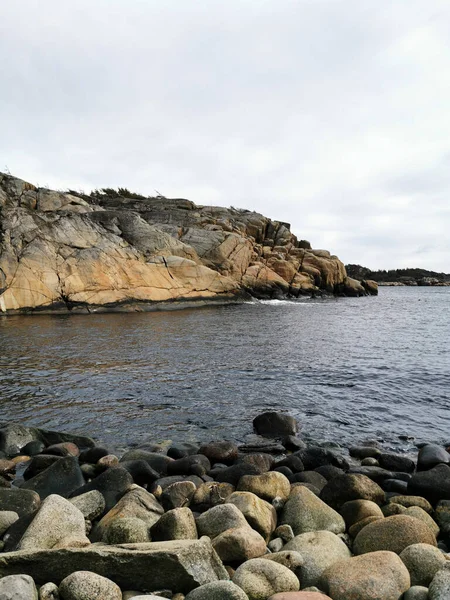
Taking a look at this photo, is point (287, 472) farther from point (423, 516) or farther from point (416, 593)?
point (416, 593)

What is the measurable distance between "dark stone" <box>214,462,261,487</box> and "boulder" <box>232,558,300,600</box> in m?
2.69

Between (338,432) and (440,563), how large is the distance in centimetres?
571

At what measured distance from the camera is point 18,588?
11.4 feet

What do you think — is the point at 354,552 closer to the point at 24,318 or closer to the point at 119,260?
the point at 24,318

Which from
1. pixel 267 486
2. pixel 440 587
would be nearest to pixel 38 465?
pixel 267 486

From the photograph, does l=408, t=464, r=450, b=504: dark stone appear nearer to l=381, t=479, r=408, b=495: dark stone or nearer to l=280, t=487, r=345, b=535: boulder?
l=381, t=479, r=408, b=495: dark stone

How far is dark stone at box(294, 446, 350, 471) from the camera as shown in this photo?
7.93 m

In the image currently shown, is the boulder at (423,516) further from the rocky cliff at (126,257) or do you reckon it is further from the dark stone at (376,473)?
the rocky cliff at (126,257)

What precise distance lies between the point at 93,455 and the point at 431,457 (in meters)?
6.25

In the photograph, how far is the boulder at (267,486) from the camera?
6.32m

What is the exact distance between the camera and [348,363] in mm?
17281

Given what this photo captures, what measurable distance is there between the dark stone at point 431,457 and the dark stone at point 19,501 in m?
6.55

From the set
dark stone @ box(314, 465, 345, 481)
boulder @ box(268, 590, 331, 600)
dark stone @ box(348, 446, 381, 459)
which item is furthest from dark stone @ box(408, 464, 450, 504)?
boulder @ box(268, 590, 331, 600)

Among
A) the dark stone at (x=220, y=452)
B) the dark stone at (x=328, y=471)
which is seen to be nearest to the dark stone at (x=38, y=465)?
the dark stone at (x=220, y=452)
